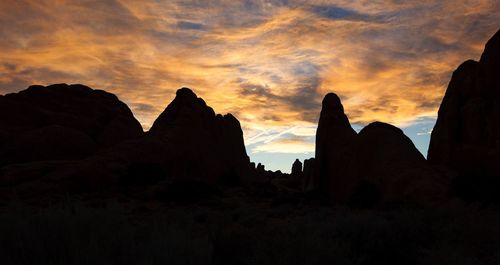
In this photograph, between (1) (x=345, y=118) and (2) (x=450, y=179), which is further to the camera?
(1) (x=345, y=118)

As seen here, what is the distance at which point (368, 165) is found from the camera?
25500mm

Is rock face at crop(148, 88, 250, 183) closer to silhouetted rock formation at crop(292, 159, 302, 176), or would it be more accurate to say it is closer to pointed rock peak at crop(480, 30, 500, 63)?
pointed rock peak at crop(480, 30, 500, 63)

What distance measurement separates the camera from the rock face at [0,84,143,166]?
111 ft

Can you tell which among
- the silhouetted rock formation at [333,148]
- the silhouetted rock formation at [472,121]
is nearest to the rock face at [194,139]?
the silhouetted rock formation at [333,148]

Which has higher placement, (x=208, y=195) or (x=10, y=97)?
(x=10, y=97)

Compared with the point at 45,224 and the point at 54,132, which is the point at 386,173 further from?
the point at 54,132

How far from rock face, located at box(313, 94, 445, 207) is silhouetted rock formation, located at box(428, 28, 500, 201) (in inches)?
98.6

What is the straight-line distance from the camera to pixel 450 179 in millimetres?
20406

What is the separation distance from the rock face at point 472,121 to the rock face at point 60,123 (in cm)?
3254

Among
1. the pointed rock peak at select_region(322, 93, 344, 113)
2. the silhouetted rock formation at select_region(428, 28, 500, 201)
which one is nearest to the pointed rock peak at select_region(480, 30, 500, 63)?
the silhouetted rock formation at select_region(428, 28, 500, 201)

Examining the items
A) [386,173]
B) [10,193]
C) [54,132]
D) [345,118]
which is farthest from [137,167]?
[345,118]

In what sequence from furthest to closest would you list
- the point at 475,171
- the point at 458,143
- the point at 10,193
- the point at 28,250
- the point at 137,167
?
the point at 137,167 < the point at 458,143 < the point at 475,171 < the point at 10,193 < the point at 28,250

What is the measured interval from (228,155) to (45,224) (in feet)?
137

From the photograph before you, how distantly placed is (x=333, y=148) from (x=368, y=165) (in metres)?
7.20
